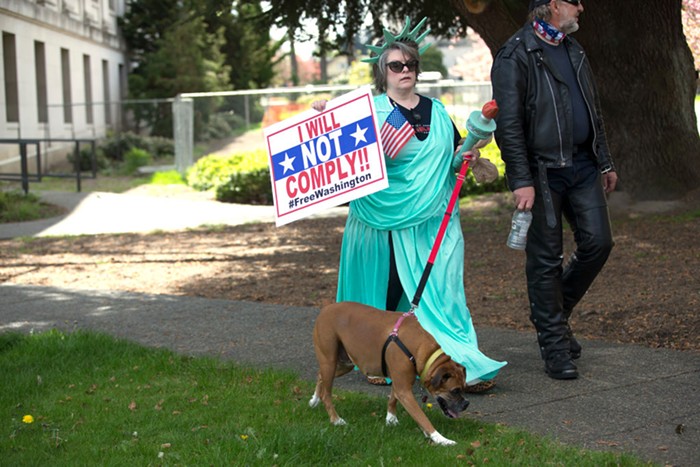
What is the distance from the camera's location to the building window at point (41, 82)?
30.4 meters

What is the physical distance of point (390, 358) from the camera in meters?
4.61

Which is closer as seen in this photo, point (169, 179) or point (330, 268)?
point (330, 268)

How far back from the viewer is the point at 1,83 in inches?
1036

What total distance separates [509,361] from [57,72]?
2803cm

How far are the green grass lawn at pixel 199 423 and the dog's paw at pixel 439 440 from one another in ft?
0.15

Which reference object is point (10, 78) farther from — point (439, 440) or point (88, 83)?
point (439, 440)

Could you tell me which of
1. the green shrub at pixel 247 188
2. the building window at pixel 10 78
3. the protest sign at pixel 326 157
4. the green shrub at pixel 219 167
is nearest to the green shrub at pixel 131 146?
the building window at pixel 10 78

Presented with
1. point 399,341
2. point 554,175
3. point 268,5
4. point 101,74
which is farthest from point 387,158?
point 101,74

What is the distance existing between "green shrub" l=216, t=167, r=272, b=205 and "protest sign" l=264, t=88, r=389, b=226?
1311 cm

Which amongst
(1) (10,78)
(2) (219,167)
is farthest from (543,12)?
(1) (10,78)

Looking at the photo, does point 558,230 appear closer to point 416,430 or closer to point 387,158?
point 387,158

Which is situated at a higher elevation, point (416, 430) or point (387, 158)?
point (387, 158)

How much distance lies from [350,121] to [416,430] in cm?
168

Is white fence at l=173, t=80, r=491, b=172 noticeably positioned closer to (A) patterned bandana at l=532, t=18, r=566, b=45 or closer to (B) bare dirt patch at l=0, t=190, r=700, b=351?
(B) bare dirt patch at l=0, t=190, r=700, b=351
